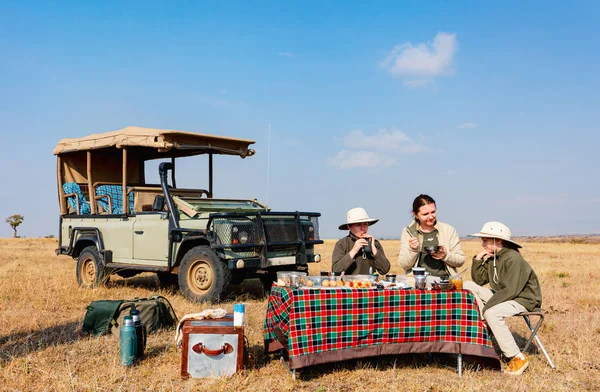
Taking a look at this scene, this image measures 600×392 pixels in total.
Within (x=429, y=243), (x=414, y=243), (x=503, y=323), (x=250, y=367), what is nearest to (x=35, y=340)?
(x=250, y=367)

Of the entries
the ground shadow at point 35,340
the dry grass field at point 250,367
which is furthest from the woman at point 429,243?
the ground shadow at point 35,340

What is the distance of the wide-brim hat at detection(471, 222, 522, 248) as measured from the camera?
537 cm

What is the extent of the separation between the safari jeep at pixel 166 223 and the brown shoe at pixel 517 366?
13.3 feet

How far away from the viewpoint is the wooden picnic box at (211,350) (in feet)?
16.4

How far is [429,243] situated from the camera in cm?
596

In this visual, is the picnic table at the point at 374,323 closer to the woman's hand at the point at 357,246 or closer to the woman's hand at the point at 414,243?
the woman's hand at the point at 414,243

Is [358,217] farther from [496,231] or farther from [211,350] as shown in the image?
[211,350]

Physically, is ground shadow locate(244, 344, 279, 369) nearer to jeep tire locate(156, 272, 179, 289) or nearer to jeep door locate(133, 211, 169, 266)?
jeep door locate(133, 211, 169, 266)

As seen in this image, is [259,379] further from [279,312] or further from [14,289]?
[14,289]

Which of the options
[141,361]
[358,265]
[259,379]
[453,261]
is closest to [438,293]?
[453,261]

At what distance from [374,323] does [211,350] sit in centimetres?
145

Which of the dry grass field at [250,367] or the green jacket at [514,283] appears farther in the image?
the green jacket at [514,283]

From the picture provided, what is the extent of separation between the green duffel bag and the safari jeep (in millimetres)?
1430

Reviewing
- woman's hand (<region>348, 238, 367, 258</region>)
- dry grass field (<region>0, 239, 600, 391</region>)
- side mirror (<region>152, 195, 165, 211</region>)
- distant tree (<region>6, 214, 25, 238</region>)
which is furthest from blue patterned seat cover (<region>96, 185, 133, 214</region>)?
distant tree (<region>6, 214, 25, 238</region>)
